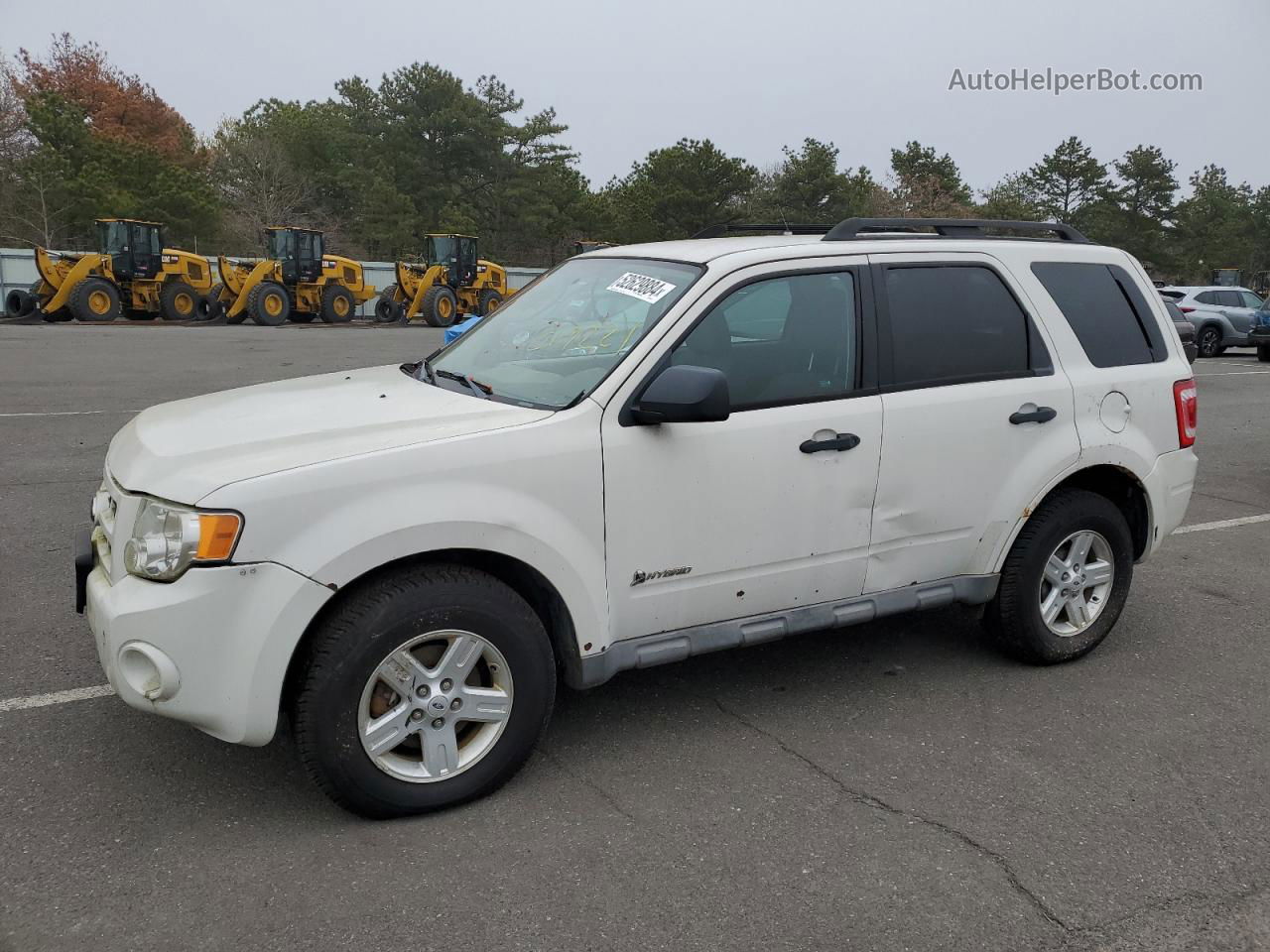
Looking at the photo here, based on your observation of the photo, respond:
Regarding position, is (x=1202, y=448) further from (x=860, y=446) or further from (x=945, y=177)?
(x=945, y=177)

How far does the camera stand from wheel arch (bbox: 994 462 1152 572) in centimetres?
428

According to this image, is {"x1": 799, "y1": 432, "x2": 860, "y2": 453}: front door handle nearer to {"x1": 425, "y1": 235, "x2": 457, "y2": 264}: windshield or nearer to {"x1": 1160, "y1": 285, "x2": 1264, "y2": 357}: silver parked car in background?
{"x1": 1160, "y1": 285, "x2": 1264, "y2": 357}: silver parked car in background

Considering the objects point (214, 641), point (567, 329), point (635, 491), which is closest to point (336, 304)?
point (567, 329)

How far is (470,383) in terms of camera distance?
3729mm

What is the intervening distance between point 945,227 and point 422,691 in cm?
283

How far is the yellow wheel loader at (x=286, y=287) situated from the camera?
27.9 meters

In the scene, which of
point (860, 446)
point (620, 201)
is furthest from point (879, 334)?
point (620, 201)

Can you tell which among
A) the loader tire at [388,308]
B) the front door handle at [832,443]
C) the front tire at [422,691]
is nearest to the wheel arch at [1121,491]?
the front door handle at [832,443]

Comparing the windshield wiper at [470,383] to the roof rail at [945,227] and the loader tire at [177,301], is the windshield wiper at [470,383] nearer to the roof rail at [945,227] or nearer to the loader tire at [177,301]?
the roof rail at [945,227]

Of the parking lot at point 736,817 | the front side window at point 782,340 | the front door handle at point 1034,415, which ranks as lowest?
the parking lot at point 736,817

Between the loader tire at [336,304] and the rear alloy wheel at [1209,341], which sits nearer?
the rear alloy wheel at [1209,341]

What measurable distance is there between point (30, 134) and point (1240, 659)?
53.8 meters

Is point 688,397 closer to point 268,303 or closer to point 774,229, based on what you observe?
point 774,229

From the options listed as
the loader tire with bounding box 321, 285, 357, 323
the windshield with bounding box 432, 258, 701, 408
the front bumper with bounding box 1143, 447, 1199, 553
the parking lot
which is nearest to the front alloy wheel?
the parking lot
